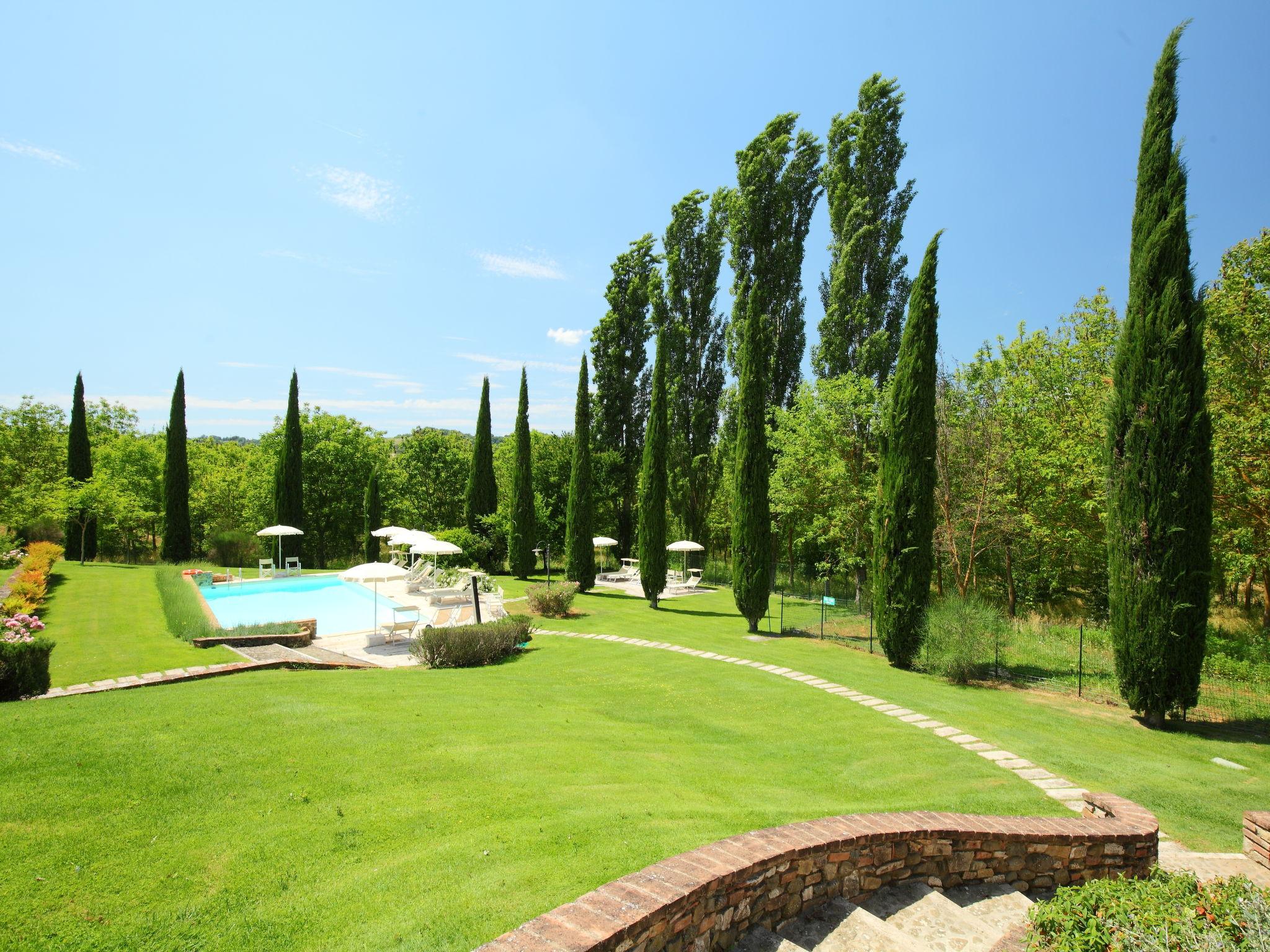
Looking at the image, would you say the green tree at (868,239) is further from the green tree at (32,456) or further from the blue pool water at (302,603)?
the green tree at (32,456)

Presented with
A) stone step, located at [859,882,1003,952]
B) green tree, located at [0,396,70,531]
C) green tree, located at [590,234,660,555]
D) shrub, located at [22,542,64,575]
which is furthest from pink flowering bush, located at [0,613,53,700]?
green tree, located at [590,234,660,555]

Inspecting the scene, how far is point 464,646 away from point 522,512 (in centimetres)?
1475

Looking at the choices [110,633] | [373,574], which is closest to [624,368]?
[373,574]

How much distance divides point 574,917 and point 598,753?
140 inches

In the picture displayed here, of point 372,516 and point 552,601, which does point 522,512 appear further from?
point 552,601

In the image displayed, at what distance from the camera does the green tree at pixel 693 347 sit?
91.4 ft

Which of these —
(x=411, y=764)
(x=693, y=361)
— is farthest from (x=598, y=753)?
(x=693, y=361)

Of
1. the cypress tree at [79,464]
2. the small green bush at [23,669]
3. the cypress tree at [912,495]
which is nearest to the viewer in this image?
the small green bush at [23,669]

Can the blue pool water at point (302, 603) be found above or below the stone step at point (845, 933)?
below

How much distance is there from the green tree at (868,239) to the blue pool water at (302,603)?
17.7m

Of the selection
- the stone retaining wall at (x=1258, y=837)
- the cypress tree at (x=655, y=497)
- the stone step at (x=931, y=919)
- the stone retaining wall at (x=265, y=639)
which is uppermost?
the cypress tree at (x=655, y=497)

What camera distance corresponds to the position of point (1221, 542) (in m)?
13.3

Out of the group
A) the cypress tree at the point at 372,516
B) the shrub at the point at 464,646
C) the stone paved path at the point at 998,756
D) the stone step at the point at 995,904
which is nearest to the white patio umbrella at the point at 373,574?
the shrub at the point at 464,646

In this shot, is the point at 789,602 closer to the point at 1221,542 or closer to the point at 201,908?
the point at 1221,542
